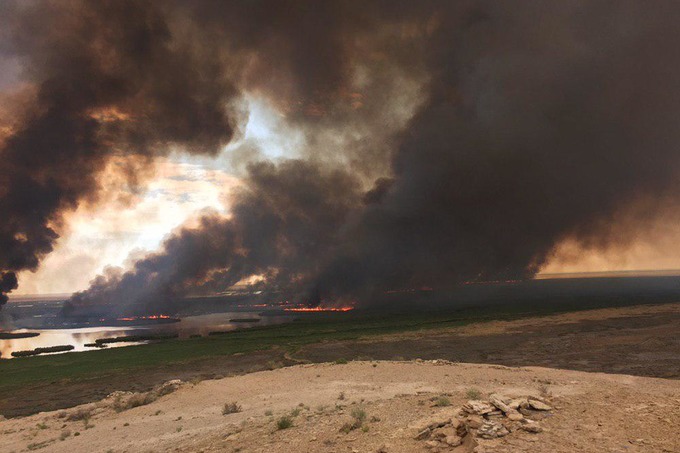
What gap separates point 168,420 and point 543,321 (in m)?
76.9

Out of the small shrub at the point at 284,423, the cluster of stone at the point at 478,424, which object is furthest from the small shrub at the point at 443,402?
the small shrub at the point at 284,423

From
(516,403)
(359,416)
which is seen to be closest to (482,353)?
(359,416)

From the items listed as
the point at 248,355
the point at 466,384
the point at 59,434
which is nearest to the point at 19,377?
the point at 248,355

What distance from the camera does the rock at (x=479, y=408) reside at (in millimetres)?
13367

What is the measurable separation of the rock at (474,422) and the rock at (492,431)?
0.42 feet

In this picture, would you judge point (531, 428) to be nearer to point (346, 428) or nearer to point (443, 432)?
point (443, 432)

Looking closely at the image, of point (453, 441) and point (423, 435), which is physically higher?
point (453, 441)

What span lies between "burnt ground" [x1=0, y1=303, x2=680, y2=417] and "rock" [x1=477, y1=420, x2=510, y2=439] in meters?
30.0

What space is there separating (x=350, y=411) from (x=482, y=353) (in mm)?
36881

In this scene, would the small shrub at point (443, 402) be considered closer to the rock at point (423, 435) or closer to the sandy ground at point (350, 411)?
the sandy ground at point (350, 411)

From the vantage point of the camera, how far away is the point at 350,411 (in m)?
18.2

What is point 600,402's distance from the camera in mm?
15422

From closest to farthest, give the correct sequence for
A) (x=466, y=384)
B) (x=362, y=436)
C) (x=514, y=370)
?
(x=362, y=436), (x=466, y=384), (x=514, y=370)

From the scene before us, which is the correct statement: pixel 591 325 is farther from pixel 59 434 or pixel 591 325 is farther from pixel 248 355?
pixel 59 434
